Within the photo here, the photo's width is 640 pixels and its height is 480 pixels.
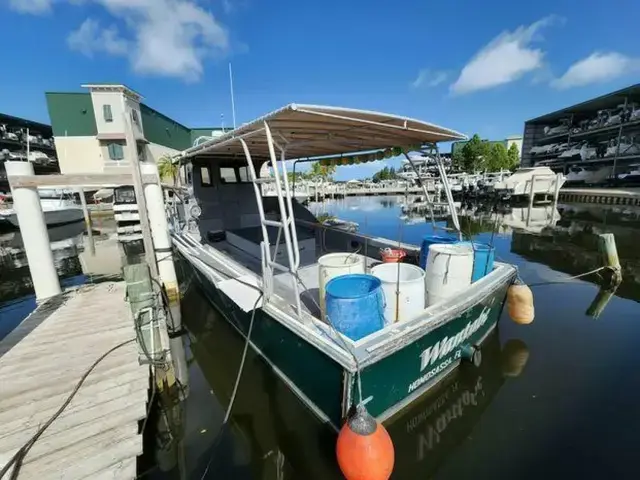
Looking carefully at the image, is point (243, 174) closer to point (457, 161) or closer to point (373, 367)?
A: point (373, 367)

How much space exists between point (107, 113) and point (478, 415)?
32.6m

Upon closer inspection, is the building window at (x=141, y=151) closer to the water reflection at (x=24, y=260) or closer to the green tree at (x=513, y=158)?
the water reflection at (x=24, y=260)

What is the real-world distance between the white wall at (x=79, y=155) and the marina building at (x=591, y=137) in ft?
157

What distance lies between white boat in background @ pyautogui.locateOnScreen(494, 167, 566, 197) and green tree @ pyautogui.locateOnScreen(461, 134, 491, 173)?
69.5ft

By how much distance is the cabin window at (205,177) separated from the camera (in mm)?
8273

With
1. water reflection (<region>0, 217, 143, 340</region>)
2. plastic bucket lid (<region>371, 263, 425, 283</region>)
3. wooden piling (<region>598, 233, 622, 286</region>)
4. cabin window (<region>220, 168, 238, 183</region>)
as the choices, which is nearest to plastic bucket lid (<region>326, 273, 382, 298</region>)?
plastic bucket lid (<region>371, 263, 425, 283</region>)

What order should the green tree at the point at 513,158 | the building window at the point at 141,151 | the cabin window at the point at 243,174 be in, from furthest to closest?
the green tree at the point at 513,158 < the building window at the point at 141,151 < the cabin window at the point at 243,174

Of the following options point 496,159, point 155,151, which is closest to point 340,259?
point 155,151

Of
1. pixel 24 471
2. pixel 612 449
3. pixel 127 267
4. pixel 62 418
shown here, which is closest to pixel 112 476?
pixel 24 471

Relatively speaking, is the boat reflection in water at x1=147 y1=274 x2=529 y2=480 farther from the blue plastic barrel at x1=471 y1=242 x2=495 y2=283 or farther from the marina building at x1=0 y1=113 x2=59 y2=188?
the marina building at x1=0 y1=113 x2=59 y2=188

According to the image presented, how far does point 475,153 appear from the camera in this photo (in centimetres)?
4631

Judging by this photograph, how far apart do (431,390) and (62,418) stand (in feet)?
13.7

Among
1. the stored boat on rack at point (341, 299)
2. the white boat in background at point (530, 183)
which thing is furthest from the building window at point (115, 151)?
the white boat in background at point (530, 183)

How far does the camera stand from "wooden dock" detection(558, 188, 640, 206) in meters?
21.4
